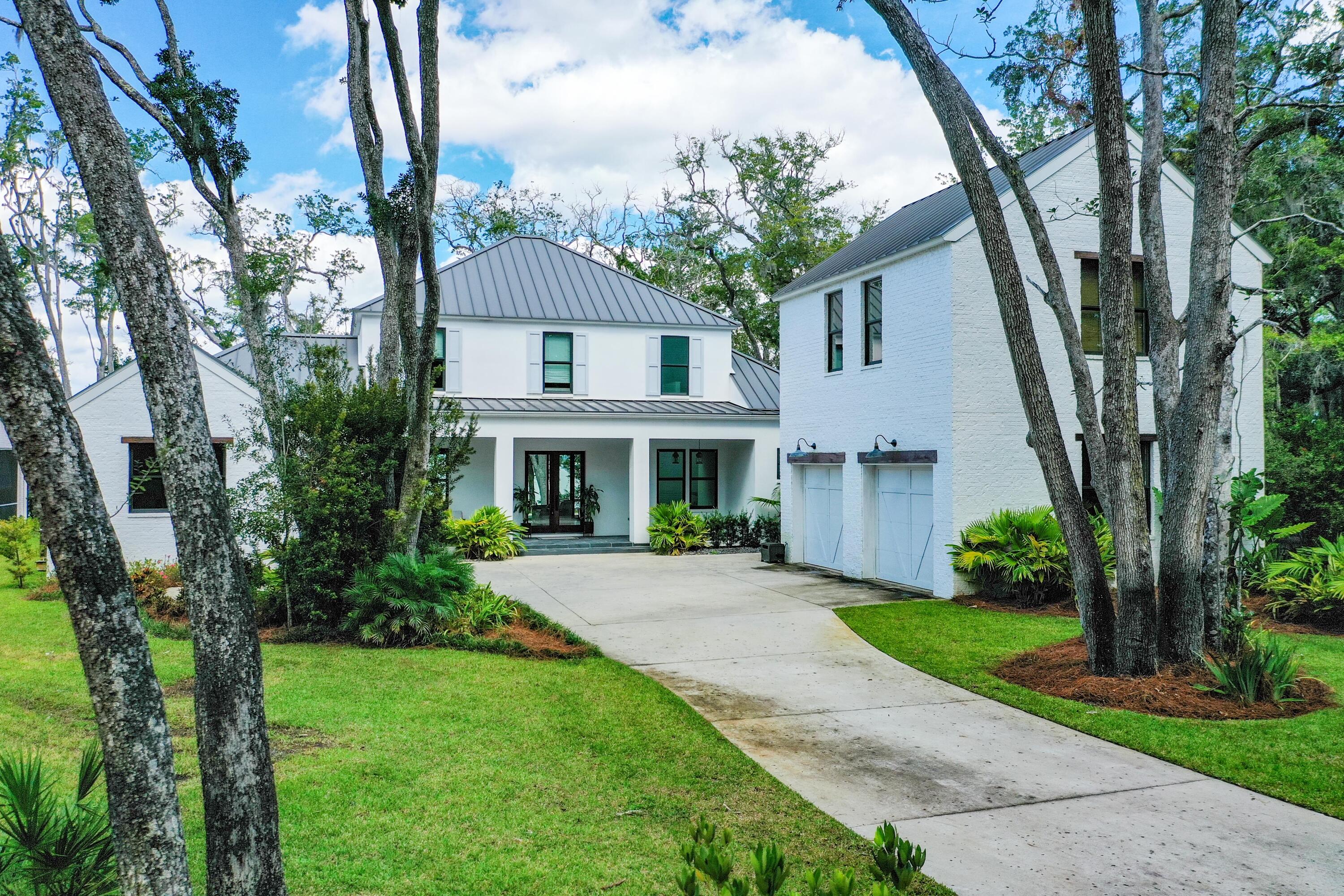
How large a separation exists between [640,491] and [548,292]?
5822 mm

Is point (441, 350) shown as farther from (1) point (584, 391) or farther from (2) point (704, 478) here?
(2) point (704, 478)

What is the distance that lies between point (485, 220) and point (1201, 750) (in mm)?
31159

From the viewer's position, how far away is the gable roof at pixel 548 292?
22094 millimetres

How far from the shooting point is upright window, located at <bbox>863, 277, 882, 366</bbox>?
1530 centimetres

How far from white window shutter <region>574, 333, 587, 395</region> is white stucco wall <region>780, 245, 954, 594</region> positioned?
19.1 ft

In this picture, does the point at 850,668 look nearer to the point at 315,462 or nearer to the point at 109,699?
the point at 315,462

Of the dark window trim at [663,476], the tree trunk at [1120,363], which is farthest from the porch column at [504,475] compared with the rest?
the tree trunk at [1120,363]

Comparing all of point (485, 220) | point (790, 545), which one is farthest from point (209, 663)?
point (485, 220)

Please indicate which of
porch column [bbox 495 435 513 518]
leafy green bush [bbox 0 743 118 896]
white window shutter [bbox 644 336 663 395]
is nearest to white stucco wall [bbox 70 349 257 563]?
porch column [bbox 495 435 513 518]

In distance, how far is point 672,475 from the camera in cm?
2383

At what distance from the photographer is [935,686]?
8.42 m

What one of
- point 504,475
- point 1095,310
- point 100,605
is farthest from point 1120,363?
point 504,475

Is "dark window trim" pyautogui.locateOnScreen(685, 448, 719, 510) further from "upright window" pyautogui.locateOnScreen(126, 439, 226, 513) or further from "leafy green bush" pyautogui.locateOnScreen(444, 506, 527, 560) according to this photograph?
"upright window" pyautogui.locateOnScreen(126, 439, 226, 513)

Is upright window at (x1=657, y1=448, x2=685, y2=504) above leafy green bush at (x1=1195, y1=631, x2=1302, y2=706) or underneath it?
above
